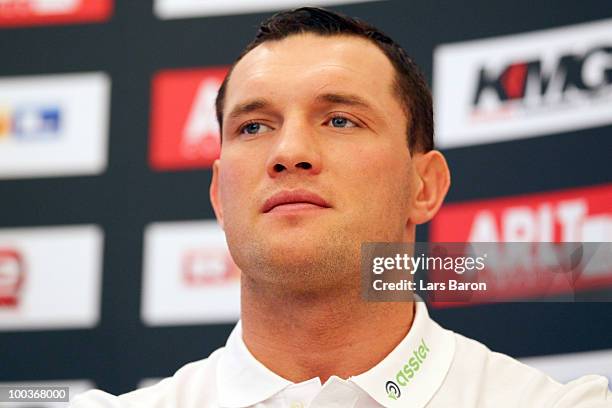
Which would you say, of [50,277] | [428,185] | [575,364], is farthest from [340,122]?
[50,277]

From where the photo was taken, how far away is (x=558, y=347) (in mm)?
Answer: 2529

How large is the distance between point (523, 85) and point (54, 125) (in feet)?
4.85

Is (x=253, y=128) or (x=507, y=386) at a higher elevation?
(x=253, y=128)

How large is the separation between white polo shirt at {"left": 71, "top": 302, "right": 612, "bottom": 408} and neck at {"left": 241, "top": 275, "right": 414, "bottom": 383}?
0.03m

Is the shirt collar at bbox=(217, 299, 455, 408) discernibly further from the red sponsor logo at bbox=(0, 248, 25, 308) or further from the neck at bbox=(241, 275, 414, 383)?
the red sponsor logo at bbox=(0, 248, 25, 308)

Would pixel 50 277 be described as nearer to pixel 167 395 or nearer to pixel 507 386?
pixel 167 395

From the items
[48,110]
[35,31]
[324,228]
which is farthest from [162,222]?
[324,228]

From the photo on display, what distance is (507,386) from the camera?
5.45 ft

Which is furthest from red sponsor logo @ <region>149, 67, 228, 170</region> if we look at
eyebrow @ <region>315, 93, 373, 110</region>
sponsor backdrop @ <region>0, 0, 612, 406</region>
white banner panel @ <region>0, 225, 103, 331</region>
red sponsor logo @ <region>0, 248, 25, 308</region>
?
eyebrow @ <region>315, 93, 373, 110</region>

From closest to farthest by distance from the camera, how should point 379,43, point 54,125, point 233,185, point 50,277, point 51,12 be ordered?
point 233,185 → point 379,43 → point 50,277 → point 54,125 → point 51,12

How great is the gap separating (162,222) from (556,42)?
4.15 ft

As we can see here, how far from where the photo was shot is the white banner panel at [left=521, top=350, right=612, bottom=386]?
2.47m

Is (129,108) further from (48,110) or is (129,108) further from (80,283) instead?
(80,283)

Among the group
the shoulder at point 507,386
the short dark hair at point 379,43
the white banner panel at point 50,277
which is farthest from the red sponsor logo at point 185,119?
the shoulder at point 507,386
